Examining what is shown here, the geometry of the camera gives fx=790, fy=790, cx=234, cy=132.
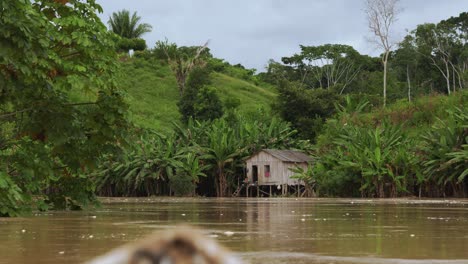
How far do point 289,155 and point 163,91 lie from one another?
29.0 meters

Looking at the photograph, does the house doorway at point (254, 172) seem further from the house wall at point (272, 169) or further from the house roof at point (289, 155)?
the house roof at point (289, 155)

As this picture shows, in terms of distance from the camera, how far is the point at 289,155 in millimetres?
39094

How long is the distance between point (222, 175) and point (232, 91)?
2870 cm

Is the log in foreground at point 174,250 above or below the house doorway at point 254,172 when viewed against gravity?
below

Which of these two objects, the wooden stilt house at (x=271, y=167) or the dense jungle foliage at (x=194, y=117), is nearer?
the dense jungle foliage at (x=194, y=117)

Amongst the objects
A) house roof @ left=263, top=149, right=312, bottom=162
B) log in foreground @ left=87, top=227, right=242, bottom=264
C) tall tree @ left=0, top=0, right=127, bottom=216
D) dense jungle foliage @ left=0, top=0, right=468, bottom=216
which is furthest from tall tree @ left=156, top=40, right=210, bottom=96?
log in foreground @ left=87, top=227, right=242, bottom=264

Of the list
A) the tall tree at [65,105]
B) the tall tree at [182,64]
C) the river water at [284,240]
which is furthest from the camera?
the tall tree at [182,64]

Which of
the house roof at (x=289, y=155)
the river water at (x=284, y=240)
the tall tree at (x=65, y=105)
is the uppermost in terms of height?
the house roof at (x=289, y=155)

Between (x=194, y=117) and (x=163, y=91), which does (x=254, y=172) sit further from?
(x=163, y=91)

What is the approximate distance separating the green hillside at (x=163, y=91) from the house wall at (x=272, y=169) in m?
19.7

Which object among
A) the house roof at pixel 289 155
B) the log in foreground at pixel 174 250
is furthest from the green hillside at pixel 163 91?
the log in foreground at pixel 174 250

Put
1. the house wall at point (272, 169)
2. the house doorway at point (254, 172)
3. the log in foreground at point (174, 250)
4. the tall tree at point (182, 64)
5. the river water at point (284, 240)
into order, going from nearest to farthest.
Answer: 1. the log in foreground at point (174, 250)
2. the river water at point (284, 240)
3. the house wall at point (272, 169)
4. the house doorway at point (254, 172)
5. the tall tree at point (182, 64)

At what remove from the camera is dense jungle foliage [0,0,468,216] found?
39.1 feet

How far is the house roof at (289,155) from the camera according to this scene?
38.2m
